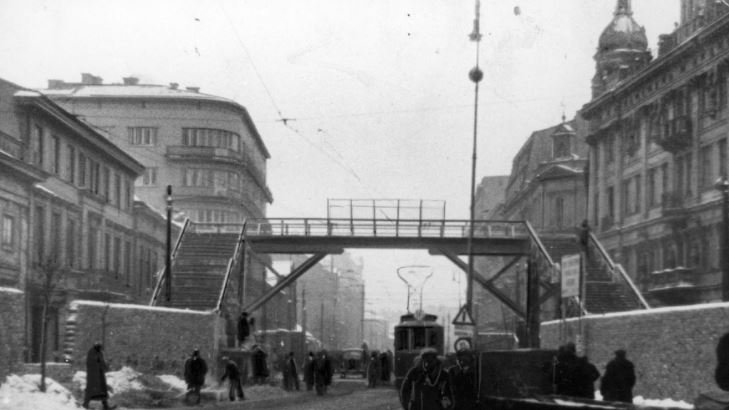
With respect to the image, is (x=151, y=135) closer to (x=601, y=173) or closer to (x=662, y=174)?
(x=601, y=173)

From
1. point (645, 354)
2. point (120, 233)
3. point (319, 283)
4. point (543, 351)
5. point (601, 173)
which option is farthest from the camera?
point (319, 283)

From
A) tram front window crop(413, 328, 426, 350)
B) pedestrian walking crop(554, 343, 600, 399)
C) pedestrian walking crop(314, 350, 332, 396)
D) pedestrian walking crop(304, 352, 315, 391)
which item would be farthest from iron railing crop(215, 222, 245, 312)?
pedestrian walking crop(554, 343, 600, 399)

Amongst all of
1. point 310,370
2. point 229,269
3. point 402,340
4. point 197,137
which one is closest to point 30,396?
point 310,370

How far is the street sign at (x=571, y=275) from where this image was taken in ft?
73.5

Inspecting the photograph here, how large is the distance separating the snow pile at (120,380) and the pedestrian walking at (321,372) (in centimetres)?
872

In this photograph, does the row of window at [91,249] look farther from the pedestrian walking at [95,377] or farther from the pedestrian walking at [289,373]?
the pedestrian walking at [95,377]

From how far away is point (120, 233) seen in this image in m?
61.3

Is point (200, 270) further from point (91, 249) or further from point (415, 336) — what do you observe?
point (415, 336)

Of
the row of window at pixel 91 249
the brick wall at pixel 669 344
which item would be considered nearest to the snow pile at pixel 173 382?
the row of window at pixel 91 249

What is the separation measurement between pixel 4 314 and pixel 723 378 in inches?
542

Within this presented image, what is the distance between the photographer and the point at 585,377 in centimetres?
1956

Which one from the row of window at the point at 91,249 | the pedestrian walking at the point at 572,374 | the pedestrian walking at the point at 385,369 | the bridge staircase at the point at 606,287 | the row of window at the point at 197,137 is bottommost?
the pedestrian walking at the point at 385,369

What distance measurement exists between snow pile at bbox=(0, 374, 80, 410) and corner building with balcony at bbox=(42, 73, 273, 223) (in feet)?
186

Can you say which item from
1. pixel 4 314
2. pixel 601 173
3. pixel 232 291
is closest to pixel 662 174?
pixel 601 173
